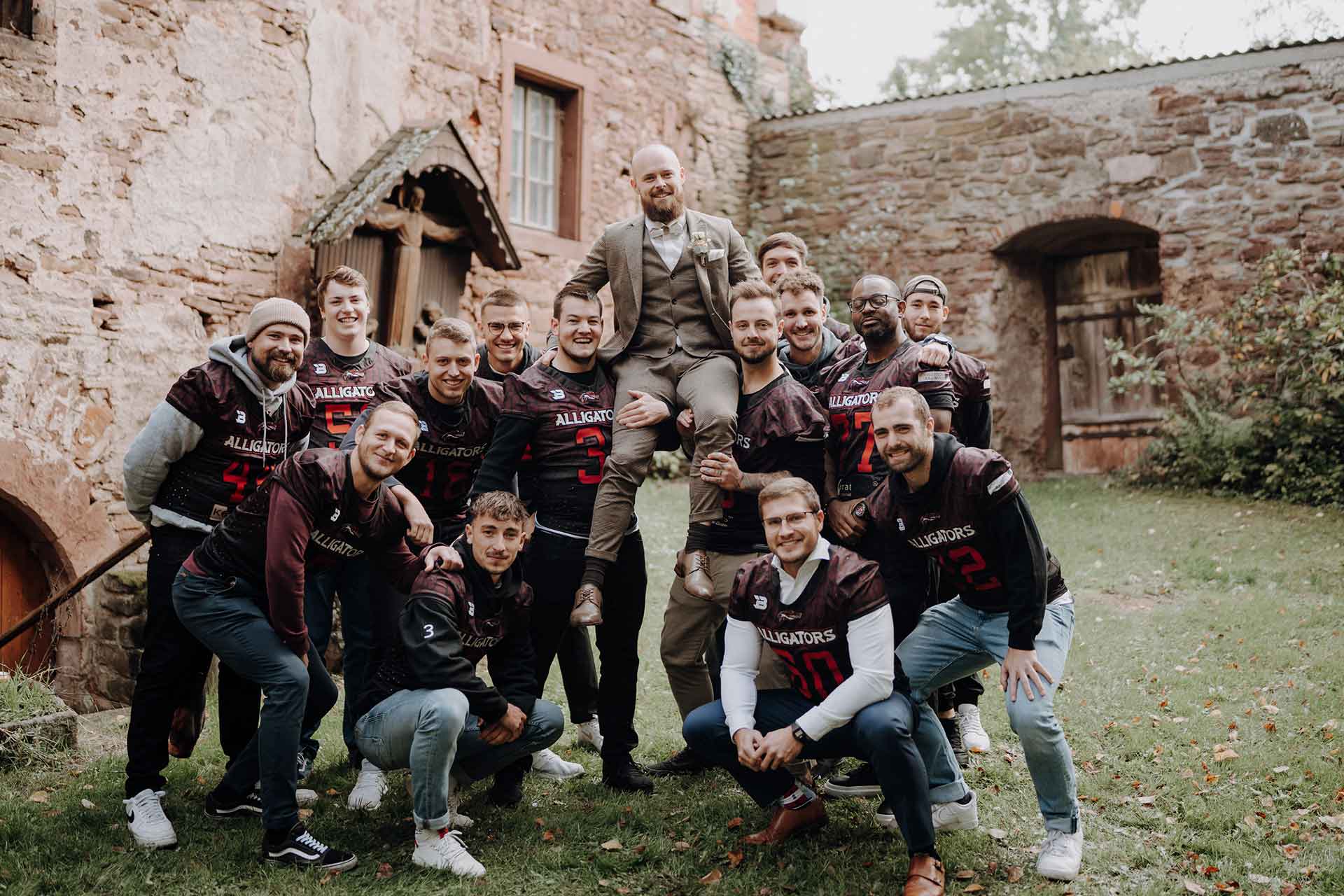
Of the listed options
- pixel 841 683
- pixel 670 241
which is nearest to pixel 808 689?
pixel 841 683

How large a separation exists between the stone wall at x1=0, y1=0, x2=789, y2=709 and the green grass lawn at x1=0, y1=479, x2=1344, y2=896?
2861 millimetres

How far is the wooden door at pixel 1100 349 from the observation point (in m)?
12.0

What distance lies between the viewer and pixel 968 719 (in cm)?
498

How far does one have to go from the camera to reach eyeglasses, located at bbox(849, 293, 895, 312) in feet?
14.2

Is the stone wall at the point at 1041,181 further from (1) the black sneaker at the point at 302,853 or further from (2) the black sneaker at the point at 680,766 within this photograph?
(1) the black sneaker at the point at 302,853

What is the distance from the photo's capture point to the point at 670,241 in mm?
4715

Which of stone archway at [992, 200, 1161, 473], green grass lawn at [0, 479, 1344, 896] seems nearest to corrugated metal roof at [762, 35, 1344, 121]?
stone archway at [992, 200, 1161, 473]

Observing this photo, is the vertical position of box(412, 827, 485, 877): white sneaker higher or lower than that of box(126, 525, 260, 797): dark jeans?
lower

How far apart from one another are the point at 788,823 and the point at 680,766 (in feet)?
2.77

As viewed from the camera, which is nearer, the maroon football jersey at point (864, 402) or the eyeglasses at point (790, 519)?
the eyeglasses at point (790, 519)

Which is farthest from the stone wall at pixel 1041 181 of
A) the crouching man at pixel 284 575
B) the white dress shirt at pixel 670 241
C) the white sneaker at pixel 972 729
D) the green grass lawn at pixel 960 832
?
the crouching man at pixel 284 575

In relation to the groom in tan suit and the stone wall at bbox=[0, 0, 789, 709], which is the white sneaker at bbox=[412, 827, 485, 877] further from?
the stone wall at bbox=[0, 0, 789, 709]

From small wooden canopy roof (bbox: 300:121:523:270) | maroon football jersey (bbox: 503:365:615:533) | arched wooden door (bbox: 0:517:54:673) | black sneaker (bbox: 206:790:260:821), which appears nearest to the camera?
black sneaker (bbox: 206:790:260:821)

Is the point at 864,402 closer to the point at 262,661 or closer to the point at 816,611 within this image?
the point at 816,611
